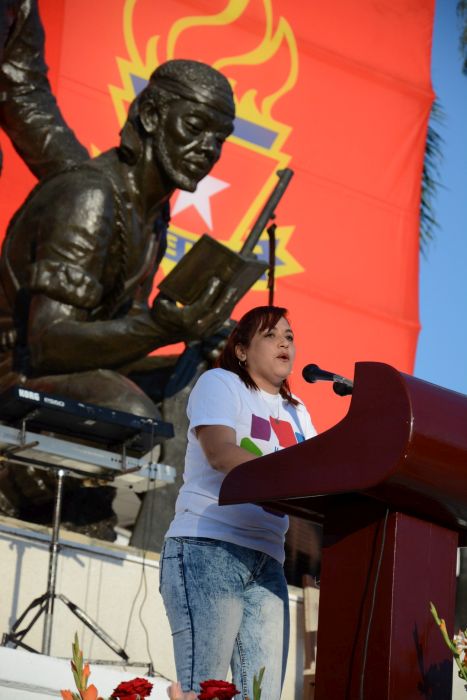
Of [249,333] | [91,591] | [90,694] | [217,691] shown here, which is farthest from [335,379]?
[91,591]

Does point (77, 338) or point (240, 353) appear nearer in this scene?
point (240, 353)

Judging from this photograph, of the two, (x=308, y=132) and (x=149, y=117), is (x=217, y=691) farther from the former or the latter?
(x=308, y=132)

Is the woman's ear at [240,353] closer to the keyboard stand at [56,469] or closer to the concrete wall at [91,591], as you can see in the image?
the keyboard stand at [56,469]

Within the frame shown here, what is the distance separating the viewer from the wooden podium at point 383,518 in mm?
1956

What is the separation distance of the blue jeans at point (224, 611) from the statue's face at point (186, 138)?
4.10 meters

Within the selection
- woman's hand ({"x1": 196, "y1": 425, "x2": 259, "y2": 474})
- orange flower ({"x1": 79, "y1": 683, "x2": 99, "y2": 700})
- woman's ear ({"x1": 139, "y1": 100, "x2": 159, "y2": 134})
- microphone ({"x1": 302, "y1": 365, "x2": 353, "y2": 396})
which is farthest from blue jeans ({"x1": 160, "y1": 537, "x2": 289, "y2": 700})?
woman's ear ({"x1": 139, "y1": 100, "x2": 159, "y2": 134})

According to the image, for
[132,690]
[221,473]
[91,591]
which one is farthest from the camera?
[91,591]

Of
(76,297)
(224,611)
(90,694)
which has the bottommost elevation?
(90,694)

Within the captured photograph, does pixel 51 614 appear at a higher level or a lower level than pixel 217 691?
higher

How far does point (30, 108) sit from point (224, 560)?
189 inches

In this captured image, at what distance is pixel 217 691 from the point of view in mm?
1644

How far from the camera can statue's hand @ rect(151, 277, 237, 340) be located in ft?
18.1

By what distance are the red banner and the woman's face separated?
6206 mm

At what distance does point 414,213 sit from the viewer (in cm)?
1037
